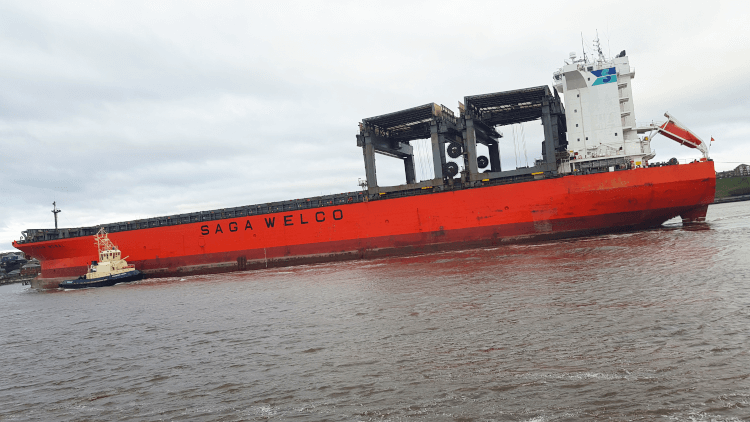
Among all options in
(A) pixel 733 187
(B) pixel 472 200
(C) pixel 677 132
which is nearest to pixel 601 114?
(C) pixel 677 132

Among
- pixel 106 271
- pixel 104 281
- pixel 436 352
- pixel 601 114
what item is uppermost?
pixel 601 114

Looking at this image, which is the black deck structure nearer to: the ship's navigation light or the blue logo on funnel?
the ship's navigation light

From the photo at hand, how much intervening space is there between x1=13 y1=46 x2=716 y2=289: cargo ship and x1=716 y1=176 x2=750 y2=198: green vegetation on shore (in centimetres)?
4970

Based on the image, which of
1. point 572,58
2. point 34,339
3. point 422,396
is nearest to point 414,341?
point 422,396

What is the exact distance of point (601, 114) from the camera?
2341cm

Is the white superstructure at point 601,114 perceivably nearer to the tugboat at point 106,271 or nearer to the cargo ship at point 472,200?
the cargo ship at point 472,200

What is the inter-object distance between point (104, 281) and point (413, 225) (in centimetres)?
1942

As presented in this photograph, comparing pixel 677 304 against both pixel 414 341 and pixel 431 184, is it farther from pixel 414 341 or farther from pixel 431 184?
pixel 431 184

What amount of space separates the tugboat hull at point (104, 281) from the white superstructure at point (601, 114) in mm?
27103

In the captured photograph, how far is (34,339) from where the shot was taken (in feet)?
38.8

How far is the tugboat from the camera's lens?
2667 centimetres

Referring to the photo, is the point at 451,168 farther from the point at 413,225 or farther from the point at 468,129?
the point at 413,225

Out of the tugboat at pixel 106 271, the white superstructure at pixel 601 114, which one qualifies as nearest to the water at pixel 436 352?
the white superstructure at pixel 601 114

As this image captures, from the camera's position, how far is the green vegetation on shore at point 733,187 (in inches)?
2382
